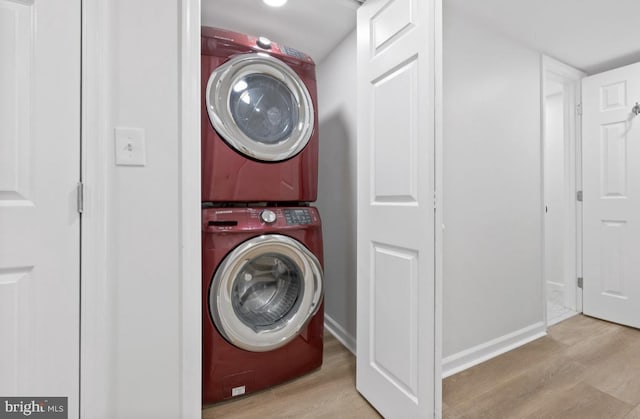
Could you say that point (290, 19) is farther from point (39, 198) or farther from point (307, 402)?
point (307, 402)

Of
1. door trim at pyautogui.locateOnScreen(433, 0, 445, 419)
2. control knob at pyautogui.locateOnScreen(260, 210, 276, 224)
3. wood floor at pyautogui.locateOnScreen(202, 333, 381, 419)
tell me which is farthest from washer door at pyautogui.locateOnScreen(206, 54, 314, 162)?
wood floor at pyautogui.locateOnScreen(202, 333, 381, 419)

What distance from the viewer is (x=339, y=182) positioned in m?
2.11

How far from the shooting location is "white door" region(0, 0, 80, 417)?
33.9 inches

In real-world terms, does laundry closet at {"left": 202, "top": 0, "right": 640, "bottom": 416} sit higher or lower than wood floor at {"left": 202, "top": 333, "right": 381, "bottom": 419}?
higher

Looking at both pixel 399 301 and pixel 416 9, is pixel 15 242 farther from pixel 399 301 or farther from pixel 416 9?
pixel 416 9

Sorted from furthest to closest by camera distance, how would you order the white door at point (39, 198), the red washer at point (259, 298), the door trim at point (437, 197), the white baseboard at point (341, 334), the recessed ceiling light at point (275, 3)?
the white baseboard at point (341, 334) < the recessed ceiling light at point (275, 3) < the red washer at point (259, 298) < the door trim at point (437, 197) < the white door at point (39, 198)

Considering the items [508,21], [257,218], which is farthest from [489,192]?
[257,218]

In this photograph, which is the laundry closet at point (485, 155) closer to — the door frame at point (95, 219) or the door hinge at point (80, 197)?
the door frame at point (95, 219)

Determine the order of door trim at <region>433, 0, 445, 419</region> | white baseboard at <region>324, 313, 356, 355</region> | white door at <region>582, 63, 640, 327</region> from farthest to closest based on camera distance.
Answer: white door at <region>582, 63, 640, 327</region> < white baseboard at <region>324, 313, 356, 355</region> < door trim at <region>433, 0, 445, 419</region>

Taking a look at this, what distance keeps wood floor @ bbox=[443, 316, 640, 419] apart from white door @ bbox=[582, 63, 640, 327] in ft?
1.21

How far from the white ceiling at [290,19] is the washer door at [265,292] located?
140 cm

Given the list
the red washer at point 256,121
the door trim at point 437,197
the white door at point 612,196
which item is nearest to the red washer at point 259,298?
the red washer at point 256,121

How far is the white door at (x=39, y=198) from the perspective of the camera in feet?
2.82

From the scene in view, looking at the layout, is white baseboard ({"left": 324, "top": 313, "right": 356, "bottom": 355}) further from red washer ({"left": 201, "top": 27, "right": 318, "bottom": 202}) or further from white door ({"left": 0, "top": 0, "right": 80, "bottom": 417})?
white door ({"left": 0, "top": 0, "right": 80, "bottom": 417})
